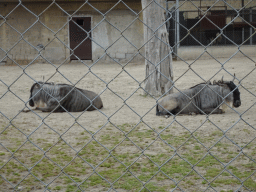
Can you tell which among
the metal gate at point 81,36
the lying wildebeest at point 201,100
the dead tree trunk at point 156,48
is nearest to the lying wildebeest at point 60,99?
the lying wildebeest at point 201,100

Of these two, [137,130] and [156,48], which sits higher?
[156,48]

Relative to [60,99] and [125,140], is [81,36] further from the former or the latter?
[125,140]

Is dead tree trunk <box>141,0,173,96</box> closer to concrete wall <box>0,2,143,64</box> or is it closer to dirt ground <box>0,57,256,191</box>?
dirt ground <box>0,57,256,191</box>

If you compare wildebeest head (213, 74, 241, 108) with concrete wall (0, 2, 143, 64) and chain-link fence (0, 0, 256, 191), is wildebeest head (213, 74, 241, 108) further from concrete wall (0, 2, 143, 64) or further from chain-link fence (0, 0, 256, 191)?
concrete wall (0, 2, 143, 64)

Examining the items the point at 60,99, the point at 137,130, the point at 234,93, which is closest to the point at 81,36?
the point at 60,99

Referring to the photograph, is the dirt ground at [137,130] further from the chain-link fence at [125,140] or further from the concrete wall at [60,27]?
the concrete wall at [60,27]

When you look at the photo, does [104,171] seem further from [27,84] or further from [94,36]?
[94,36]

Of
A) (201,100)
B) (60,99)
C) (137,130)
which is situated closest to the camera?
(137,130)

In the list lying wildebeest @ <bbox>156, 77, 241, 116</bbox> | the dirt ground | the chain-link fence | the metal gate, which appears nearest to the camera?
the chain-link fence

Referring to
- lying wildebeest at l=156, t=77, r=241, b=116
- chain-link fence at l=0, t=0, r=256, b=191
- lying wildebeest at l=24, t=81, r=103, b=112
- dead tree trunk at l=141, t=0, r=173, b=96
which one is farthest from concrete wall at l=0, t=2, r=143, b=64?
lying wildebeest at l=156, t=77, r=241, b=116

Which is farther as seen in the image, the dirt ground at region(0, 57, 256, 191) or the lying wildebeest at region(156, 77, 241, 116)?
the lying wildebeest at region(156, 77, 241, 116)

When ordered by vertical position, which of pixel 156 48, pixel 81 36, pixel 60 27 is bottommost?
pixel 81 36

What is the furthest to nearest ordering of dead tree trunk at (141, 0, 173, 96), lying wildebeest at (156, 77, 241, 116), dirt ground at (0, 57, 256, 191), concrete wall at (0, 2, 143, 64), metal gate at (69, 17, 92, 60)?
metal gate at (69, 17, 92, 60)
concrete wall at (0, 2, 143, 64)
dead tree trunk at (141, 0, 173, 96)
lying wildebeest at (156, 77, 241, 116)
dirt ground at (0, 57, 256, 191)

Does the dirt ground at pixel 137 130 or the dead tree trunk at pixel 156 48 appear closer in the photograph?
the dirt ground at pixel 137 130
